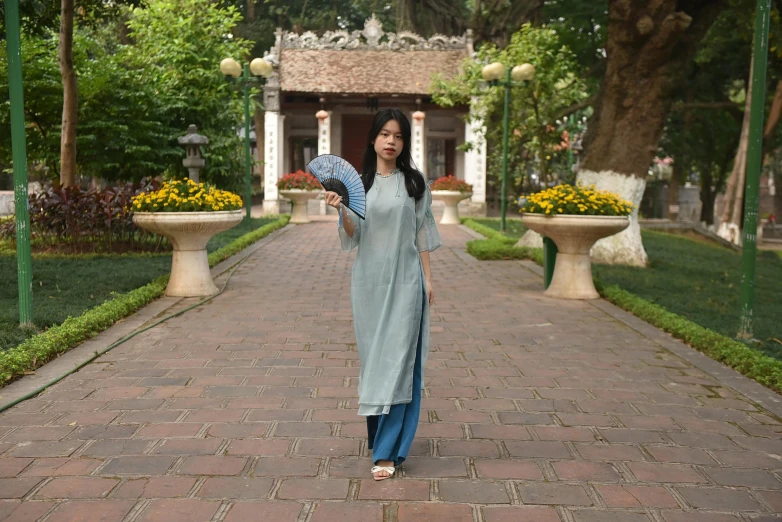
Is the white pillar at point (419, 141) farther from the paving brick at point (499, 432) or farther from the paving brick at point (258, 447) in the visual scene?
the paving brick at point (258, 447)

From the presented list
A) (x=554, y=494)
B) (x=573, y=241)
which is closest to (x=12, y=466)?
(x=554, y=494)

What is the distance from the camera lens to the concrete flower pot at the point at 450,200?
20.9 meters

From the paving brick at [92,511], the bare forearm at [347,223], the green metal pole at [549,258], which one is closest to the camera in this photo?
the paving brick at [92,511]

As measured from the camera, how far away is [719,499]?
11.0ft

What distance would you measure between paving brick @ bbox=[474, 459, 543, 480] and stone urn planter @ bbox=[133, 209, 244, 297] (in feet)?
17.7

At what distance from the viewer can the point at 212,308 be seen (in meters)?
8.04

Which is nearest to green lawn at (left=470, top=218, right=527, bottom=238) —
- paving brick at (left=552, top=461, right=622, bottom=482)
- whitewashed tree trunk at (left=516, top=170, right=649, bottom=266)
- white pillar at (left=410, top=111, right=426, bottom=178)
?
white pillar at (left=410, top=111, right=426, bottom=178)

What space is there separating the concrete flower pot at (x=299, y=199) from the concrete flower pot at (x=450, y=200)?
3088mm

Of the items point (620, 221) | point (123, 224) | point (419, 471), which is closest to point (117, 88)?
point (123, 224)

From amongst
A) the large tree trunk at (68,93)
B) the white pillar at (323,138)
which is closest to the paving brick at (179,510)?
the large tree trunk at (68,93)

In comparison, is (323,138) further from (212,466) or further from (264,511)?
(264,511)

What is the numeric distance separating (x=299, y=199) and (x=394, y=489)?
1783 cm

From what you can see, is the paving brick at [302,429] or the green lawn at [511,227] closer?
the paving brick at [302,429]

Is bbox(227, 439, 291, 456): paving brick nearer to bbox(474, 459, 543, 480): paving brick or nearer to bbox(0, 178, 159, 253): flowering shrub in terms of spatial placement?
bbox(474, 459, 543, 480): paving brick
